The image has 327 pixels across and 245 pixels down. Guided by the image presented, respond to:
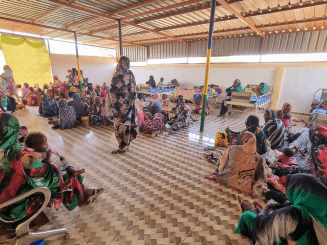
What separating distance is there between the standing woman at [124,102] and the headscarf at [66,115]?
230 centimetres

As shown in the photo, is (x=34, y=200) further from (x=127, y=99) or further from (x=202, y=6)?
(x=202, y=6)

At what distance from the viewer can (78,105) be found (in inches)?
213

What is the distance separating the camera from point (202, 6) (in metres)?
5.13

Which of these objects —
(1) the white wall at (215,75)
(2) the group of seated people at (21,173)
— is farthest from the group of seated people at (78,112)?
(1) the white wall at (215,75)

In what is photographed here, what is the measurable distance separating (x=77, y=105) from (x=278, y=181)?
5.39 metres

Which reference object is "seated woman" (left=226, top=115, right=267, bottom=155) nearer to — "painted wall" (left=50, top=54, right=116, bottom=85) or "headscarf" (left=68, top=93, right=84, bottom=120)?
"headscarf" (left=68, top=93, right=84, bottom=120)

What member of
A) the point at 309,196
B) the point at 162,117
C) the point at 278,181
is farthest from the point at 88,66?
the point at 309,196

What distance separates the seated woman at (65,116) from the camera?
491 cm

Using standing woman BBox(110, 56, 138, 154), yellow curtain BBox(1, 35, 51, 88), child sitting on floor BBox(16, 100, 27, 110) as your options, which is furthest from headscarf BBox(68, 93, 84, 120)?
yellow curtain BBox(1, 35, 51, 88)

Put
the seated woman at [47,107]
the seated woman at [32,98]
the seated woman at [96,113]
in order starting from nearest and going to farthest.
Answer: the seated woman at [96,113] → the seated woman at [47,107] → the seated woman at [32,98]

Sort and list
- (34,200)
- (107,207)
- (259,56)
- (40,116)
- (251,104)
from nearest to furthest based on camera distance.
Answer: (34,200), (107,207), (251,104), (40,116), (259,56)

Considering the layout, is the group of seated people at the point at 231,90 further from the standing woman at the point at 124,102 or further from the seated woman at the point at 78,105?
the seated woman at the point at 78,105

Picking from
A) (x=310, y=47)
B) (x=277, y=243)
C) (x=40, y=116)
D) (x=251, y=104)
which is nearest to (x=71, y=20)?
(x=40, y=116)

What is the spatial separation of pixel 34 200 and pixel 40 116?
6.25 m
